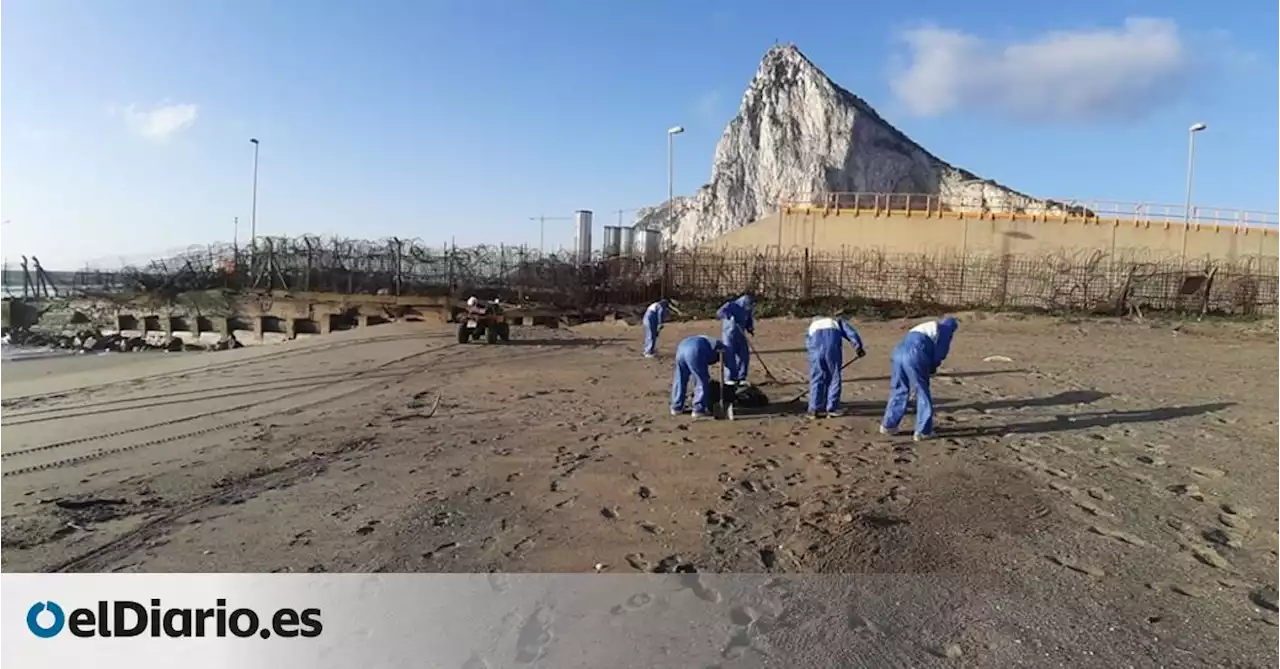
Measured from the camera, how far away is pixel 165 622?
4.39 metres

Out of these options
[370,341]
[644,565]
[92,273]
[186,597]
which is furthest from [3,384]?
[92,273]

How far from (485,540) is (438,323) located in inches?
791

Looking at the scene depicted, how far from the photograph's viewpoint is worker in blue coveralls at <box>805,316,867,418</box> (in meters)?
9.99

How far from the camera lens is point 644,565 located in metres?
5.32

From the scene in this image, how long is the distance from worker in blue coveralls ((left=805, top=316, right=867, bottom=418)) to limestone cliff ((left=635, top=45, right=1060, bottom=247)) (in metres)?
79.0

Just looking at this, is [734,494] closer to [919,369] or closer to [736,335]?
[919,369]

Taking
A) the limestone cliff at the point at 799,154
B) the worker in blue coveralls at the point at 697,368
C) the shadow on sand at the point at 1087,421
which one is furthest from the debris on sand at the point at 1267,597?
the limestone cliff at the point at 799,154

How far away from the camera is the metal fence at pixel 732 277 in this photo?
95.3 ft

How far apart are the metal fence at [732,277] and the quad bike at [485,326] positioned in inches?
320

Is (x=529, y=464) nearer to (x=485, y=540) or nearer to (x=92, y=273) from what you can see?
(x=485, y=540)

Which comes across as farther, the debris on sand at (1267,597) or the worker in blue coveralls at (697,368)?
the worker in blue coveralls at (697,368)

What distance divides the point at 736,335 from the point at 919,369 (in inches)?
122

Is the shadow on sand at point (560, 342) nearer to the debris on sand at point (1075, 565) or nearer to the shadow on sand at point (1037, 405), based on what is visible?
the shadow on sand at point (1037, 405)

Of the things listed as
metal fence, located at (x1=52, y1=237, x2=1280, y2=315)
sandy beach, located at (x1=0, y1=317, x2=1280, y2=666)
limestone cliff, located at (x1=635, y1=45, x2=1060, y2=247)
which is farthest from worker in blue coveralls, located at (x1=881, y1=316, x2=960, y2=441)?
limestone cliff, located at (x1=635, y1=45, x2=1060, y2=247)
